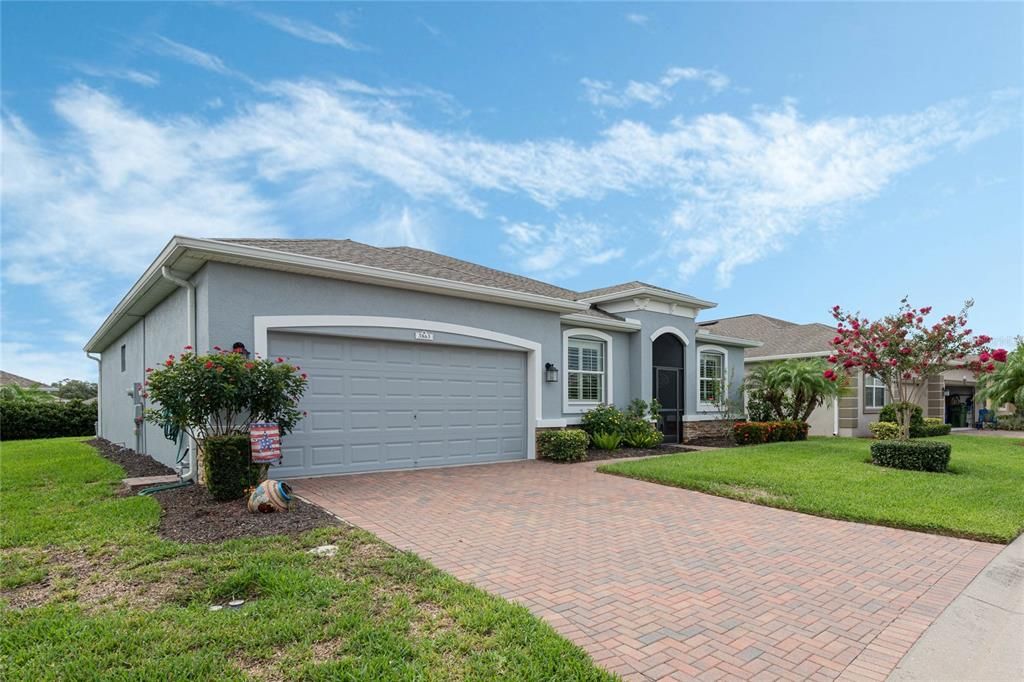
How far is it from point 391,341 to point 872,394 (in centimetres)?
1871

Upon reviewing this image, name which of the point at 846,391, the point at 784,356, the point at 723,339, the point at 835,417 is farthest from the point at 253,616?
the point at 835,417

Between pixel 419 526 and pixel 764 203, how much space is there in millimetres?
12343

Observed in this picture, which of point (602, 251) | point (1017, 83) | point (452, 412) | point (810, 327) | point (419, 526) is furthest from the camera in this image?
point (810, 327)

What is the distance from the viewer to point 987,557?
17.9 ft

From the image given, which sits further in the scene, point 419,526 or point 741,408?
point 741,408

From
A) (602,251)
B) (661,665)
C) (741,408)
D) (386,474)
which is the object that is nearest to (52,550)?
(386,474)

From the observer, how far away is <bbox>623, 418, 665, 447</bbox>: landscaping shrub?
13.8 meters

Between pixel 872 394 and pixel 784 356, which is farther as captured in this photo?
pixel 872 394

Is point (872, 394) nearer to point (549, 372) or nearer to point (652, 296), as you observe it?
point (652, 296)

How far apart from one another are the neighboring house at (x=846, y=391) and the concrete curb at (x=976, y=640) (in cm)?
1431

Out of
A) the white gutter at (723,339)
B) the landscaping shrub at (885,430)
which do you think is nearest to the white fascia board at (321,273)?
the white gutter at (723,339)

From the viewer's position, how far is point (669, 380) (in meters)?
15.9

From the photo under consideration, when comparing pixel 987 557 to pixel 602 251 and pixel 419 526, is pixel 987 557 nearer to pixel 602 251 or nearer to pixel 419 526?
pixel 419 526

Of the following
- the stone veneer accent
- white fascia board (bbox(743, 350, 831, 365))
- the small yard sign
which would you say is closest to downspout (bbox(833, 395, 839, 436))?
white fascia board (bbox(743, 350, 831, 365))
